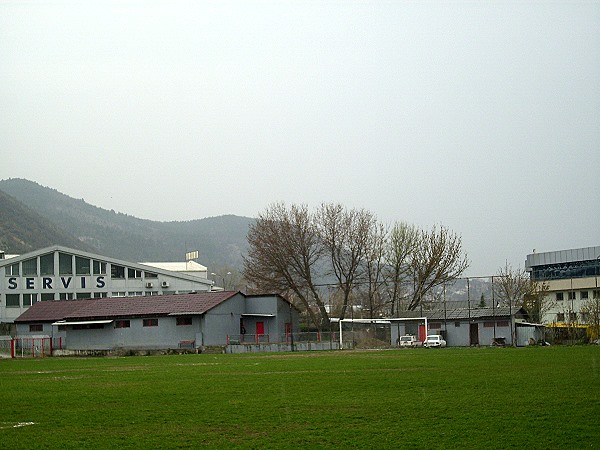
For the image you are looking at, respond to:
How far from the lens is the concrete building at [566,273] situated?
109106 mm

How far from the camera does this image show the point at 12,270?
3280 inches

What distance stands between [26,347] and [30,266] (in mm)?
12544

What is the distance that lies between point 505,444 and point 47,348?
2545 inches

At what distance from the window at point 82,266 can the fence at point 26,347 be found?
12.2 m

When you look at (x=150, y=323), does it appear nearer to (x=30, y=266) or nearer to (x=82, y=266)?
(x=82, y=266)

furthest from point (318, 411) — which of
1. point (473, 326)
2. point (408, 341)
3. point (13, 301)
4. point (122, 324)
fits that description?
Result: point (13, 301)

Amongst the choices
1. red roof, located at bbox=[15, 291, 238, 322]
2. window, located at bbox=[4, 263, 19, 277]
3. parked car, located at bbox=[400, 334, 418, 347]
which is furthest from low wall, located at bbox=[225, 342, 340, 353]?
window, located at bbox=[4, 263, 19, 277]

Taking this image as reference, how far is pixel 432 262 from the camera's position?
271ft

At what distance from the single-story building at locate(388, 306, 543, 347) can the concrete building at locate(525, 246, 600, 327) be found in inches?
1264

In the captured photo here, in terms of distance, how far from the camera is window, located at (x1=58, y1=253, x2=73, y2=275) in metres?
85.5

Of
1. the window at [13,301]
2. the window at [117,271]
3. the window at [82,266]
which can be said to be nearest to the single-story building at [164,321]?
the window at [13,301]

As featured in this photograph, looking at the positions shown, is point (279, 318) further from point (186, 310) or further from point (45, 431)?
point (45, 431)

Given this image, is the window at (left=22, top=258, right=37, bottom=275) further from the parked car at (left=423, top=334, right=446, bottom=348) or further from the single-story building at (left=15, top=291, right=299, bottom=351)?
the parked car at (left=423, top=334, right=446, bottom=348)

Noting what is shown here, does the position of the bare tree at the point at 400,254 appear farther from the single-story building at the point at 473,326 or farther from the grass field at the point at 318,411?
the grass field at the point at 318,411
